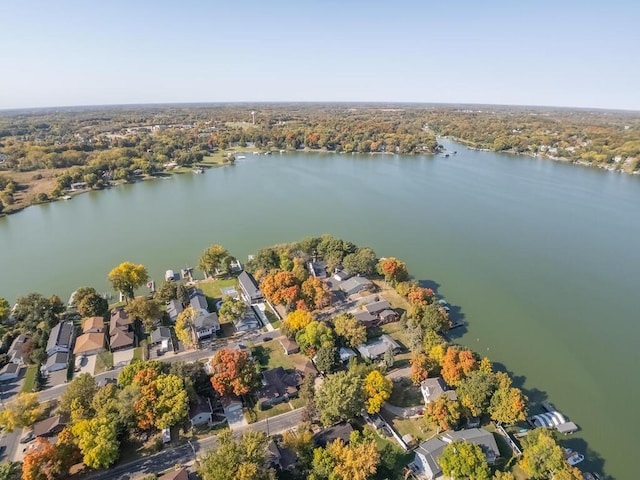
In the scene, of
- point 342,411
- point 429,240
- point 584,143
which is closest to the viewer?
point 342,411

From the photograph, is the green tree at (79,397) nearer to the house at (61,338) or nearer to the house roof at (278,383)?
the house at (61,338)

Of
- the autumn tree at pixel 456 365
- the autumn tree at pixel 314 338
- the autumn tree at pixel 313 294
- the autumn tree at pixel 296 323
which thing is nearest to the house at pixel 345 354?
the autumn tree at pixel 314 338

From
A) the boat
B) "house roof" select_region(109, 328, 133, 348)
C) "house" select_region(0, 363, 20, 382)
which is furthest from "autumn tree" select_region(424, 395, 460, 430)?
"house" select_region(0, 363, 20, 382)

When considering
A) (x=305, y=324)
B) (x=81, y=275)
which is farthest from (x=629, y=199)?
(x=81, y=275)

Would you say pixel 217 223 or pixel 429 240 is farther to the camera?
pixel 217 223

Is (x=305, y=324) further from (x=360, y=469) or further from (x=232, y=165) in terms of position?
(x=232, y=165)

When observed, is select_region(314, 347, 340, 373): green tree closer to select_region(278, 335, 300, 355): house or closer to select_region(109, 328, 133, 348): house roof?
select_region(278, 335, 300, 355): house
